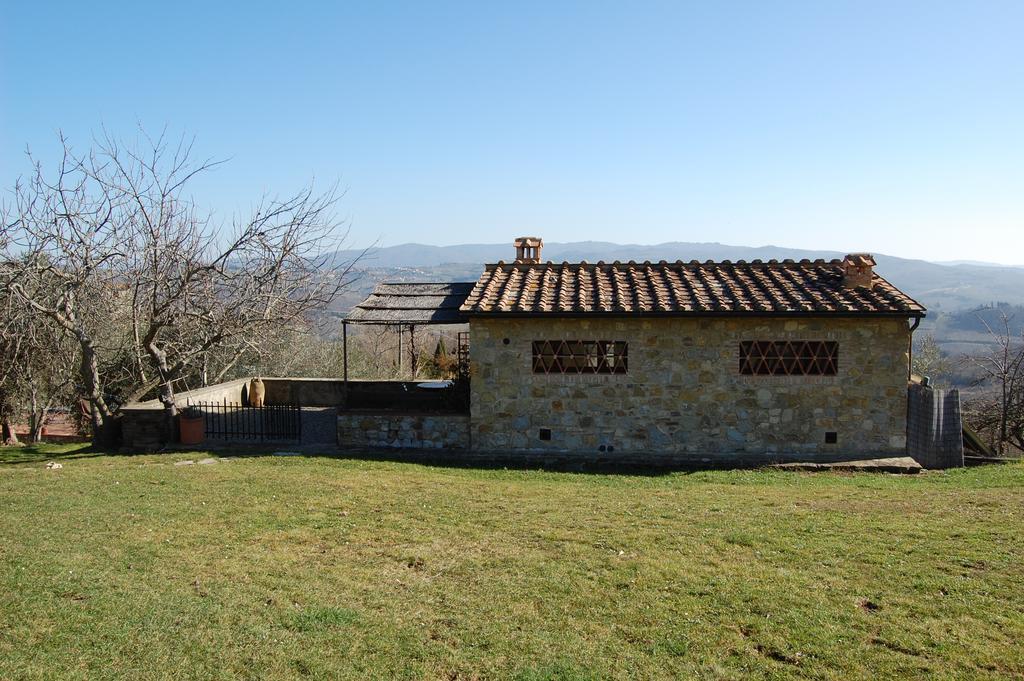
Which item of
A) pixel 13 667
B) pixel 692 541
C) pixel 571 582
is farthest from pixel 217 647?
pixel 692 541

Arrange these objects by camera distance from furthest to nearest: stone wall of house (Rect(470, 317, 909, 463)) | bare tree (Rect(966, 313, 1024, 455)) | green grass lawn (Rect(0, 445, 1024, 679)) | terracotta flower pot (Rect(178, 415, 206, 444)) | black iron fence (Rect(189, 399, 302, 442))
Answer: bare tree (Rect(966, 313, 1024, 455))
black iron fence (Rect(189, 399, 302, 442))
terracotta flower pot (Rect(178, 415, 206, 444))
stone wall of house (Rect(470, 317, 909, 463))
green grass lawn (Rect(0, 445, 1024, 679))

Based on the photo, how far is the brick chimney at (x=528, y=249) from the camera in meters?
16.1

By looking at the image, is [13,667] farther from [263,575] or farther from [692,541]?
[692,541]

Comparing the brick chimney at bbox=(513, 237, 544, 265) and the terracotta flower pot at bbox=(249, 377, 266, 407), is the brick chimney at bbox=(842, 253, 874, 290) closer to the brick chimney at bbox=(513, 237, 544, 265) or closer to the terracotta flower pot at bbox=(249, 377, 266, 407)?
the brick chimney at bbox=(513, 237, 544, 265)

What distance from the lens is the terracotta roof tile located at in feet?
40.8

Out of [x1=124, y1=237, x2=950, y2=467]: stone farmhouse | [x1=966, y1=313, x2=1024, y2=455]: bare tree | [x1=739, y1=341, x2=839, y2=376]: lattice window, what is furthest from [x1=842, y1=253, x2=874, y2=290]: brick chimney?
[x1=966, y1=313, x2=1024, y2=455]: bare tree

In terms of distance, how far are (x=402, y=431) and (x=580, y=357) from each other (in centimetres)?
361

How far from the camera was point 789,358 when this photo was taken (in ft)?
41.3

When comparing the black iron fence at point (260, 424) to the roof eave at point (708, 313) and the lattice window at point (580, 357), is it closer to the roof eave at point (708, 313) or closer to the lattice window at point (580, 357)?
the roof eave at point (708, 313)

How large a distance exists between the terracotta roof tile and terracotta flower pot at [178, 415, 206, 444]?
5.77 meters

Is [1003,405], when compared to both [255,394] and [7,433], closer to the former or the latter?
[255,394]

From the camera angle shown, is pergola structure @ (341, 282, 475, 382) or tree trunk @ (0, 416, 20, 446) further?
tree trunk @ (0, 416, 20, 446)

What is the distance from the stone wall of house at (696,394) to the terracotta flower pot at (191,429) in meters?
5.54

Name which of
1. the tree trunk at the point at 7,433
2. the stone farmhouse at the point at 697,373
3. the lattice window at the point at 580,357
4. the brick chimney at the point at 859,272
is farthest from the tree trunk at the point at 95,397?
the brick chimney at the point at 859,272
